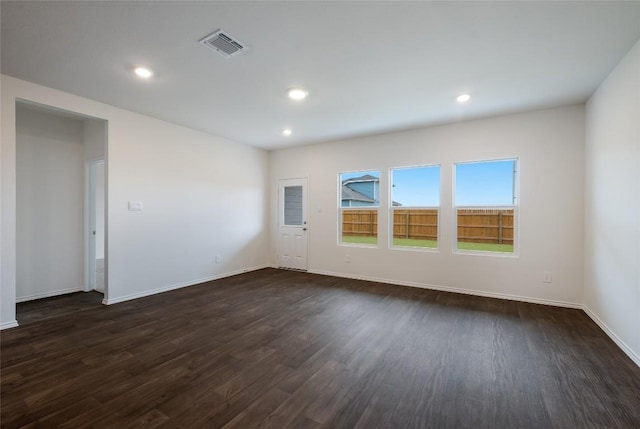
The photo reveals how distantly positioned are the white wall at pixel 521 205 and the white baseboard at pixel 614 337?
33 cm

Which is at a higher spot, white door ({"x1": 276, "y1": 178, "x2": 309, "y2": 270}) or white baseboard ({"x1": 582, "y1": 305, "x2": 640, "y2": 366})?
white door ({"x1": 276, "y1": 178, "x2": 309, "y2": 270})

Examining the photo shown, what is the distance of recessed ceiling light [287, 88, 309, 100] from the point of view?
329 cm

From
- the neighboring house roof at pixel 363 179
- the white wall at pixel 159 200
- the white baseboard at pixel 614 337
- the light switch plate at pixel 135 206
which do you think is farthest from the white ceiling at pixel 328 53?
the white baseboard at pixel 614 337

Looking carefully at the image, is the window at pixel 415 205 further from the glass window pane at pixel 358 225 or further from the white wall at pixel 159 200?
the white wall at pixel 159 200

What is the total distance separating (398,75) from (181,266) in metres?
4.44

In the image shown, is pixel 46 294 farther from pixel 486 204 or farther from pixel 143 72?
pixel 486 204

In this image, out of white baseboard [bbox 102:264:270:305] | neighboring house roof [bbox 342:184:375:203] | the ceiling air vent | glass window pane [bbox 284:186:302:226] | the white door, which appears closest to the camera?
the ceiling air vent

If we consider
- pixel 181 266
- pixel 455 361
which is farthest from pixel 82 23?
pixel 455 361

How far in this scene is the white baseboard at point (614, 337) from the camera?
2.35m

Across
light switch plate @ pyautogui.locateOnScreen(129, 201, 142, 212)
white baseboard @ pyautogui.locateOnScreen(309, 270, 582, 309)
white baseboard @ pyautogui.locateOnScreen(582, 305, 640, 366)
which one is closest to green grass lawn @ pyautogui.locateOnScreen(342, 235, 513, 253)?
white baseboard @ pyautogui.locateOnScreen(309, 270, 582, 309)

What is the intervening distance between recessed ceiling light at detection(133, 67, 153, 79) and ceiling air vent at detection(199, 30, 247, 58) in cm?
93

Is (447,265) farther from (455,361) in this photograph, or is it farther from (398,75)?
(398,75)

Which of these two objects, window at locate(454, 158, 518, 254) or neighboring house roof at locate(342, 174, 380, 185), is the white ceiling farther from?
neighboring house roof at locate(342, 174, 380, 185)

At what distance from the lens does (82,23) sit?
2127mm
